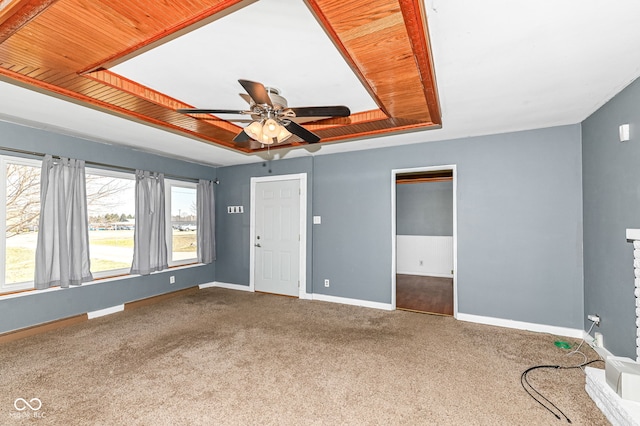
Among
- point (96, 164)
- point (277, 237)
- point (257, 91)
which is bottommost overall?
point (277, 237)

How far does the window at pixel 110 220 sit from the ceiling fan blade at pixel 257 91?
3.42 m

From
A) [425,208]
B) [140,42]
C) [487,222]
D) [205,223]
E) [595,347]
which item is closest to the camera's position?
[140,42]

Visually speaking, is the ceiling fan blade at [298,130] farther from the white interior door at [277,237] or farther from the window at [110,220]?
the window at [110,220]

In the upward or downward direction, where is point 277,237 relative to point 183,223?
downward

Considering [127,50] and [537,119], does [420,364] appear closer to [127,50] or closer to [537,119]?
[537,119]

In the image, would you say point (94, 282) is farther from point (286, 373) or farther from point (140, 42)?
point (140, 42)

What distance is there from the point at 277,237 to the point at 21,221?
3.35 meters

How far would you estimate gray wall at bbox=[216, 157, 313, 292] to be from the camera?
18.4 feet

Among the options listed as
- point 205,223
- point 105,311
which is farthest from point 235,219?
point 105,311

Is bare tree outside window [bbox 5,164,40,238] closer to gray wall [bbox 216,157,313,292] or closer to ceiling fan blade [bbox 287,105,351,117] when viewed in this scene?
gray wall [bbox 216,157,313,292]

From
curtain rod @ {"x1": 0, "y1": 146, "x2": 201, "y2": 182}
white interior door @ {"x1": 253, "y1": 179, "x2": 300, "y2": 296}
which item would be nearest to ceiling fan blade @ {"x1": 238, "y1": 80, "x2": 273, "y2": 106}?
white interior door @ {"x1": 253, "y1": 179, "x2": 300, "y2": 296}

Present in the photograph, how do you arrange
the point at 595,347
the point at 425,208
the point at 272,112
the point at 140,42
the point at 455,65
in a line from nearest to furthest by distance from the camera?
the point at 140,42 < the point at 455,65 < the point at 272,112 < the point at 595,347 < the point at 425,208

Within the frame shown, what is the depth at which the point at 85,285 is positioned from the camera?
3.99 meters

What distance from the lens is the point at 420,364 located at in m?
2.74
